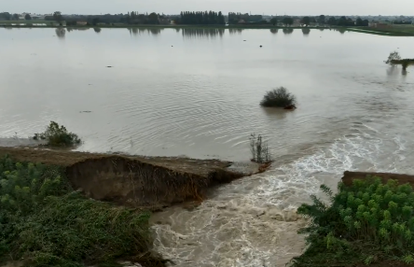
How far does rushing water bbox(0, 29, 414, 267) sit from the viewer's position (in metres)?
11.0

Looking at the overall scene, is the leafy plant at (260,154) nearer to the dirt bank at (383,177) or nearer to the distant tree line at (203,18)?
the dirt bank at (383,177)

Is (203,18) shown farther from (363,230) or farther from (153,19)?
(363,230)

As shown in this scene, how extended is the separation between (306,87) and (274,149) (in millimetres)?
16275

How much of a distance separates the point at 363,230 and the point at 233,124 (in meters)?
12.6

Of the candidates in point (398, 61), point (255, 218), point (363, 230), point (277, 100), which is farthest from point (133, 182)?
point (398, 61)

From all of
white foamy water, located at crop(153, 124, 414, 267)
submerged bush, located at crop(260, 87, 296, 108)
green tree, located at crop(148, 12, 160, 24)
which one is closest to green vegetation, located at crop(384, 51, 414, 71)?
submerged bush, located at crop(260, 87, 296, 108)

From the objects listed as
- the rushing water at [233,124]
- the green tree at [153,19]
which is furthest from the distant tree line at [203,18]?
the rushing water at [233,124]

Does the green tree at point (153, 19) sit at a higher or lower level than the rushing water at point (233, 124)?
higher

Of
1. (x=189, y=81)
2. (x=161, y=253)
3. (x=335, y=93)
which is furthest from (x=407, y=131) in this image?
(x=189, y=81)

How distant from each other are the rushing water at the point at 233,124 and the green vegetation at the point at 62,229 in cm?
107

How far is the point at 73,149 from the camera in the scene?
58.7 feet

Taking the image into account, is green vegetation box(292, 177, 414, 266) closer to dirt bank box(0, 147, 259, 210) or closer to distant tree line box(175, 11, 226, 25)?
Result: dirt bank box(0, 147, 259, 210)

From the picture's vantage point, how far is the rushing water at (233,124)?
431 inches

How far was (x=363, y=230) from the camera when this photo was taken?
904cm
